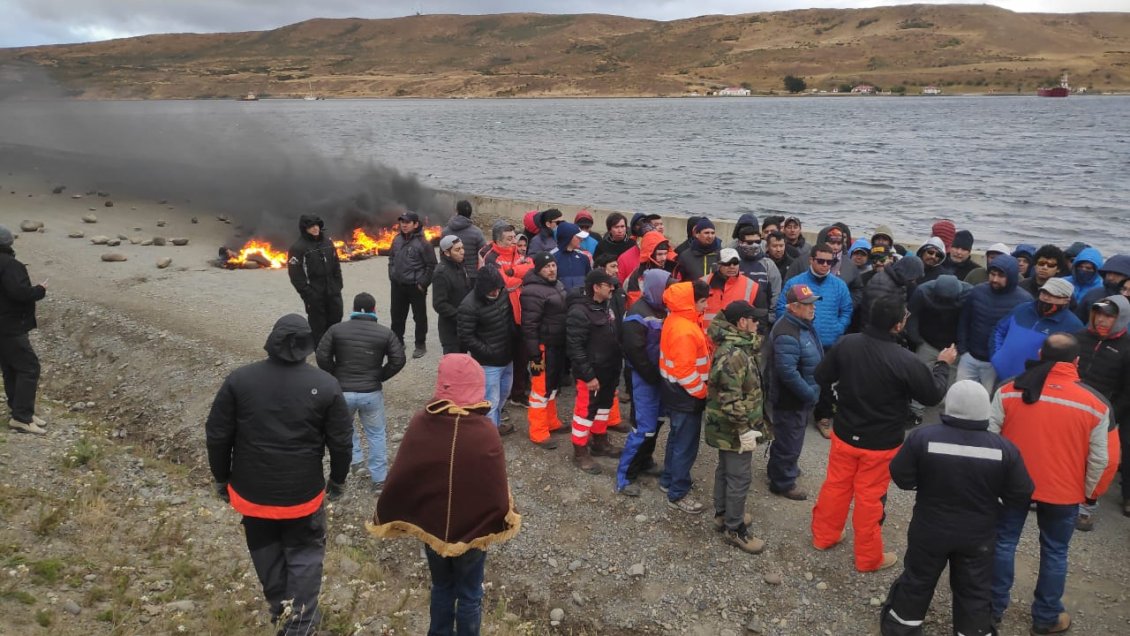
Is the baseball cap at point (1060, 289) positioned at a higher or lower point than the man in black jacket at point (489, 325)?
higher

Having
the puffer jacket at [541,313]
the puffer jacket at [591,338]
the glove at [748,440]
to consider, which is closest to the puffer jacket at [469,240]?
the puffer jacket at [541,313]

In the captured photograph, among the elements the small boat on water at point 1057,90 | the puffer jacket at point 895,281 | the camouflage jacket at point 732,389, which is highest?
the small boat on water at point 1057,90

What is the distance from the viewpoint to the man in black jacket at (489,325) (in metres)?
6.77

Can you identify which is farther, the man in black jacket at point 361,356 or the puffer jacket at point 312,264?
the puffer jacket at point 312,264

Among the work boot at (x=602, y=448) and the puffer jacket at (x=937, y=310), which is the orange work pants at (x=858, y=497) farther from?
the puffer jacket at (x=937, y=310)

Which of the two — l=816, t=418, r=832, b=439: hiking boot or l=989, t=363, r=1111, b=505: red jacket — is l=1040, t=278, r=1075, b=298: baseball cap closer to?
l=989, t=363, r=1111, b=505: red jacket

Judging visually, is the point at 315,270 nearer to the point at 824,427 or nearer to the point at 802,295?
the point at 802,295

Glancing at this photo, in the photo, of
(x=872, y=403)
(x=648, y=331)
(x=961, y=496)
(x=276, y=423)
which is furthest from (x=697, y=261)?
(x=276, y=423)

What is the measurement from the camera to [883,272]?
767 centimetres

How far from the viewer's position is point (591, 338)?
6.61 metres

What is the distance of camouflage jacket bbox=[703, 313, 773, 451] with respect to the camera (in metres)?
5.32

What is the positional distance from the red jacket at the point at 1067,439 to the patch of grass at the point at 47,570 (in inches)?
267

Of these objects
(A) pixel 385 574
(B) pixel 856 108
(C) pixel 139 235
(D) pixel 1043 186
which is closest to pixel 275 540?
(A) pixel 385 574

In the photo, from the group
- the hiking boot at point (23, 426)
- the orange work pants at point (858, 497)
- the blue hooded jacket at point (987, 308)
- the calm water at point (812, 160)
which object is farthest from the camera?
the calm water at point (812, 160)
